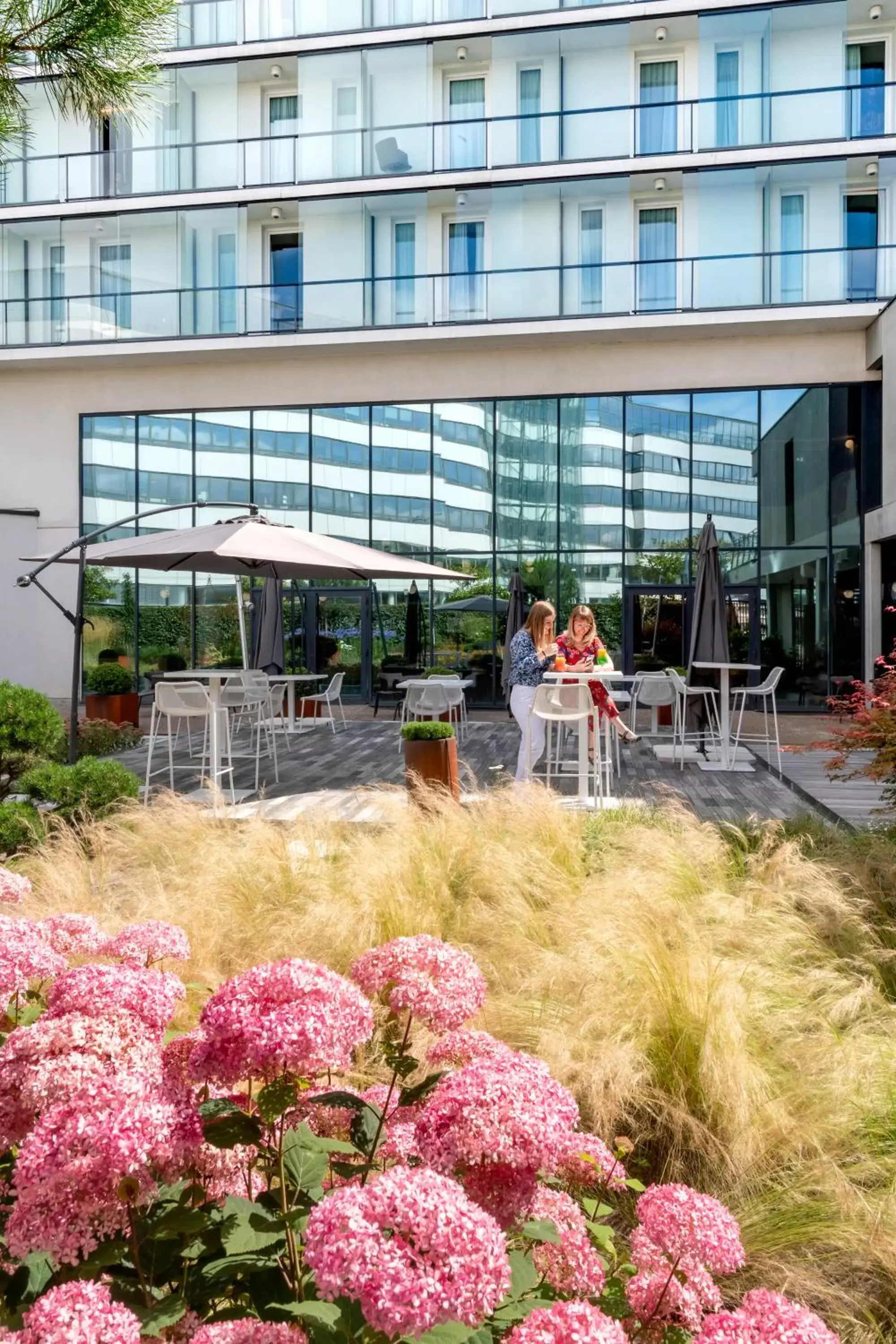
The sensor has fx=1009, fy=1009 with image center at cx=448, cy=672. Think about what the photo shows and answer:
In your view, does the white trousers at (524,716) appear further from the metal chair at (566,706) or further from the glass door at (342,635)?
the glass door at (342,635)

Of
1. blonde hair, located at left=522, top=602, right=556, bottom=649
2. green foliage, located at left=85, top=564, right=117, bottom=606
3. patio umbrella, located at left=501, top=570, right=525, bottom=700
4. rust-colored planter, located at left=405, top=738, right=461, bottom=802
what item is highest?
green foliage, located at left=85, top=564, right=117, bottom=606

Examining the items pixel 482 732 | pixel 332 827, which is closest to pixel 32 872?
pixel 332 827

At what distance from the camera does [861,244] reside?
1533cm

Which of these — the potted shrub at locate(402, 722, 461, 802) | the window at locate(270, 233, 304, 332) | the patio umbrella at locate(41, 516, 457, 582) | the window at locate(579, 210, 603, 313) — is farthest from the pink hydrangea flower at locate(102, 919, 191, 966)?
the window at locate(270, 233, 304, 332)

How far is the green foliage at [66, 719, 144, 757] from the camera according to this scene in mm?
10266

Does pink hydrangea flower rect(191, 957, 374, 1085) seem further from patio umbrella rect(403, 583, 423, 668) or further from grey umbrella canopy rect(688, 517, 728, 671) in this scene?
patio umbrella rect(403, 583, 423, 668)

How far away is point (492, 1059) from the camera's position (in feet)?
3.87

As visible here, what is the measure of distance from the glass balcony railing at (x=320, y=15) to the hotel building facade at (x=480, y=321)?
59 mm

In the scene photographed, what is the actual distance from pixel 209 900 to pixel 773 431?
14.8 m

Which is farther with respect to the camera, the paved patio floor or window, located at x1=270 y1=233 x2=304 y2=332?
window, located at x1=270 y1=233 x2=304 y2=332

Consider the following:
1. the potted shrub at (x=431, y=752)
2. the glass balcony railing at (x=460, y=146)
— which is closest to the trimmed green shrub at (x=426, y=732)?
the potted shrub at (x=431, y=752)

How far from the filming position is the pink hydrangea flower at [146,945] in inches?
64.4

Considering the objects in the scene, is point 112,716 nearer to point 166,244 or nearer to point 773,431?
point 166,244

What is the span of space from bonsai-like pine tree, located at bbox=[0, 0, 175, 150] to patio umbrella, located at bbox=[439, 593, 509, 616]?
40.0ft
